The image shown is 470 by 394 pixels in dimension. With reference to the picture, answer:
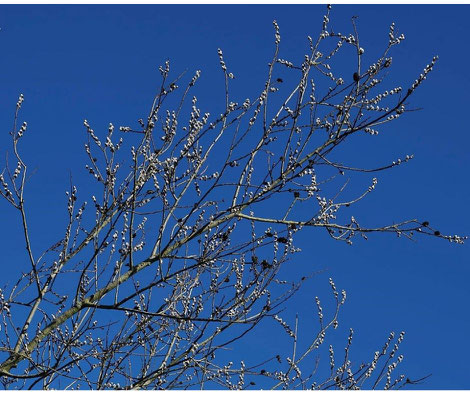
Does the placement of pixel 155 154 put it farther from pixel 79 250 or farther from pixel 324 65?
pixel 324 65

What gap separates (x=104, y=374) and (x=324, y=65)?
9.34ft

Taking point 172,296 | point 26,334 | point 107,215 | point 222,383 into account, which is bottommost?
point 222,383

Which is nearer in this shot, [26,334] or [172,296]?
[26,334]

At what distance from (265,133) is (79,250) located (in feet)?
5.42

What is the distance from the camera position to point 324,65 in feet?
15.8

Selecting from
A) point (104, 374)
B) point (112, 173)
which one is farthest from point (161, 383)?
point (112, 173)

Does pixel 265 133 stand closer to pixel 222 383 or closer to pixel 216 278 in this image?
pixel 216 278

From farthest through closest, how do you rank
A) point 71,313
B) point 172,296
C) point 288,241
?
point 172,296 < point 288,241 < point 71,313

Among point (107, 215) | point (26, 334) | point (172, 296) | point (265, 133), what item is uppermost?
point (265, 133)

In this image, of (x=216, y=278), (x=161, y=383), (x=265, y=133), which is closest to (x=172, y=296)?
(x=216, y=278)

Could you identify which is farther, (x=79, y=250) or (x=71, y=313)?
(x=79, y=250)

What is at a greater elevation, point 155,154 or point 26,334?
point 155,154

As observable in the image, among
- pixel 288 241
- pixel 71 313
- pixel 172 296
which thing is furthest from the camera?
pixel 172 296

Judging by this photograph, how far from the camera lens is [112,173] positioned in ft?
14.7
